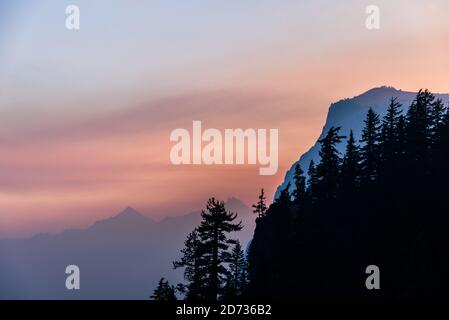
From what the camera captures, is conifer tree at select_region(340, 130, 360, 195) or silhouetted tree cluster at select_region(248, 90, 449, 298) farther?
conifer tree at select_region(340, 130, 360, 195)

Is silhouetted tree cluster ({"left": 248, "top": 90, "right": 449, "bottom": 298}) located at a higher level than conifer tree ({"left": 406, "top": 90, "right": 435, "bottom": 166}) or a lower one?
lower

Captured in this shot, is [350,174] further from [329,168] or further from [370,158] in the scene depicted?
[370,158]

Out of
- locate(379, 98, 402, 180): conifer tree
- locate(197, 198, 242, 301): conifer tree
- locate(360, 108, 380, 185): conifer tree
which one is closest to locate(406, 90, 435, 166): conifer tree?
locate(379, 98, 402, 180): conifer tree

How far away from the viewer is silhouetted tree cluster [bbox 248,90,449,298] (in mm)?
38062

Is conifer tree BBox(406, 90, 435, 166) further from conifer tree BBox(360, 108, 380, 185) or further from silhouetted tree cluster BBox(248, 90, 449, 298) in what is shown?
conifer tree BBox(360, 108, 380, 185)

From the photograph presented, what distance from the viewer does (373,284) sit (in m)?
38.3

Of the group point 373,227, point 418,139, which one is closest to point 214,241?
point 373,227

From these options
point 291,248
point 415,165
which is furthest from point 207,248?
point 415,165

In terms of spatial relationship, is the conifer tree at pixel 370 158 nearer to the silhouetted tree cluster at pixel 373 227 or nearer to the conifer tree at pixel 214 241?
the silhouetted tree cluster at pixel 373 227

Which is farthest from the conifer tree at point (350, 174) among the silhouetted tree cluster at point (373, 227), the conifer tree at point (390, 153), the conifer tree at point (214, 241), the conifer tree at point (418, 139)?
the conifer tree at point (214, 241)

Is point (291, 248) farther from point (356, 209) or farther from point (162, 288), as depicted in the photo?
point (162, 288)

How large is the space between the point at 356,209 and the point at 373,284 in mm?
14366

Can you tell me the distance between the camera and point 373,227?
45.1 metres

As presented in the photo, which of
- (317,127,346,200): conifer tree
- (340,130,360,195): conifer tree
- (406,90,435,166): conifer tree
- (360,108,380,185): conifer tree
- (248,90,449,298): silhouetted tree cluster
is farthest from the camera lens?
(360,108,380,185): conifer tree
